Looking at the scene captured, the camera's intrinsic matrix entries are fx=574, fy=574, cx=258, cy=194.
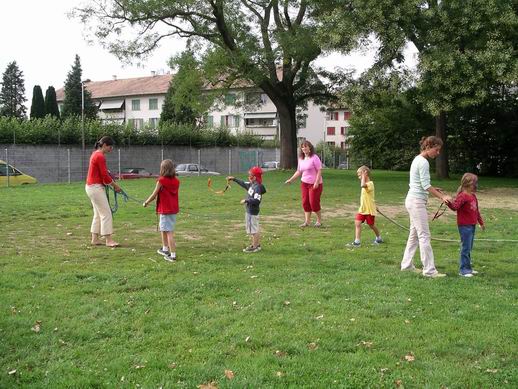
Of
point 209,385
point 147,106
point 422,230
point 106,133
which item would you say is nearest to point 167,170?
point 422,230

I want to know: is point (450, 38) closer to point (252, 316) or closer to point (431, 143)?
point (431, 143)

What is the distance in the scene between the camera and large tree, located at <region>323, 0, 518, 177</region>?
72.7 feet

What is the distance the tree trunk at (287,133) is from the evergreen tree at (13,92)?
54055 mm

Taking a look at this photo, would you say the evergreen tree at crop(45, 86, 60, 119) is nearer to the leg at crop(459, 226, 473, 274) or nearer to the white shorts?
the white shorts

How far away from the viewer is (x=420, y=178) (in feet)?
23.7

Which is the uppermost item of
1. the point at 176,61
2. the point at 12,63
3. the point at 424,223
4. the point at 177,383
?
the point at 12,63

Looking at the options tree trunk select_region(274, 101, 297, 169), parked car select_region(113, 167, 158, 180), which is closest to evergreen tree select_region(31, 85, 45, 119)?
parked car select_region(113, 167, 158, 180)

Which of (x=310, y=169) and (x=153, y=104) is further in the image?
(x=153, y=104)

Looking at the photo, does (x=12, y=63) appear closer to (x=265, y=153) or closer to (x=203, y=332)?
(x=265, y=153)

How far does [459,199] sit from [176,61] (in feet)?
90.8

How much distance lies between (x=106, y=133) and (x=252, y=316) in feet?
121

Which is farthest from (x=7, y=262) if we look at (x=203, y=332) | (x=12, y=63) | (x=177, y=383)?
(x=12, y=63)

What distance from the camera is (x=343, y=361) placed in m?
4.44

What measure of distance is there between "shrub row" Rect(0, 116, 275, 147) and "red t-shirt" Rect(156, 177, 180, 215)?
29.9m
